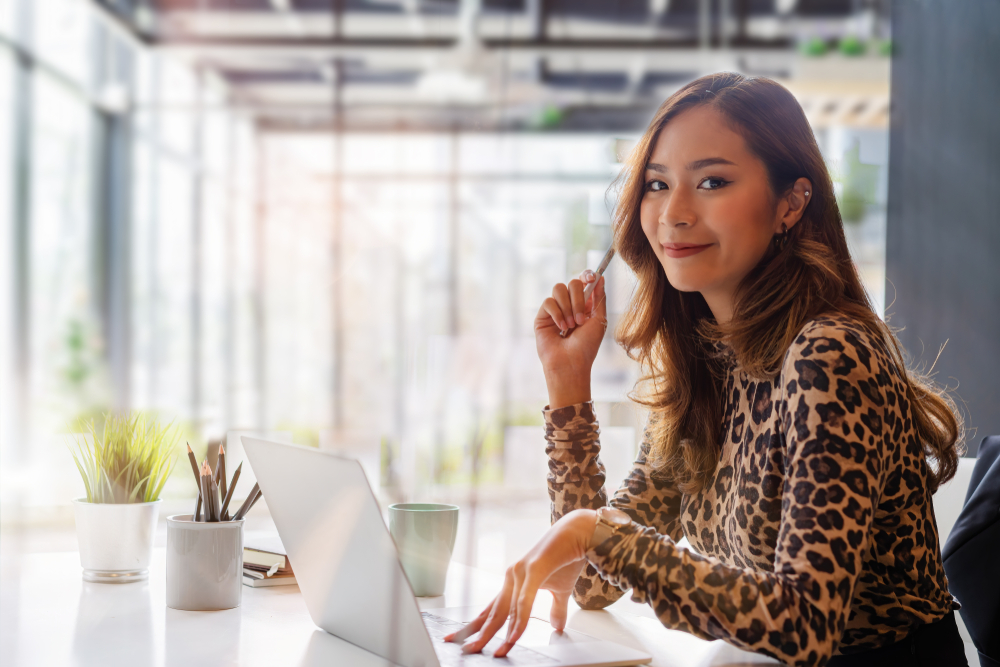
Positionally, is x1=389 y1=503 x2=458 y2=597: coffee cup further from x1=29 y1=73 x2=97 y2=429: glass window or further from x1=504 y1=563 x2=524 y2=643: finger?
x1=29 y1=73 x2=97 y2=429: glass window

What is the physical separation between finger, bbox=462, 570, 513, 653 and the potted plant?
541mm

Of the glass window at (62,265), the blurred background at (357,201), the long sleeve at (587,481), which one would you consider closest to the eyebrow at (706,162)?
the long sleeve at (587,481)

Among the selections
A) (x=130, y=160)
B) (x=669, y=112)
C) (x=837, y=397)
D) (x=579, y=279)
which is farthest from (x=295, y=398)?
(x=837, y=397)

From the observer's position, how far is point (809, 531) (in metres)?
0.77

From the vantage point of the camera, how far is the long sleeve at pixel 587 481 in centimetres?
119

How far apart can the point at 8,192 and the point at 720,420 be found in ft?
11.6

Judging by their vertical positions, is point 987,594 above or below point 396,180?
below

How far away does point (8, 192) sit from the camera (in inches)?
141

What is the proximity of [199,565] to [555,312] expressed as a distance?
2.00 feet

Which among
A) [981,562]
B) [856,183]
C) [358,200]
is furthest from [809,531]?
[358,200]

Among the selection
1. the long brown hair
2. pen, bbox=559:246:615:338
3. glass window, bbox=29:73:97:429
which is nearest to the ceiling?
glass window, bbox=29:73:97:429

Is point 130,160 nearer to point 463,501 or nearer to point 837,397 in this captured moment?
point 463,501

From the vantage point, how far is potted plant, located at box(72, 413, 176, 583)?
108 centimetres

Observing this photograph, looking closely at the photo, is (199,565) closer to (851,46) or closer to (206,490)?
(206,490)
